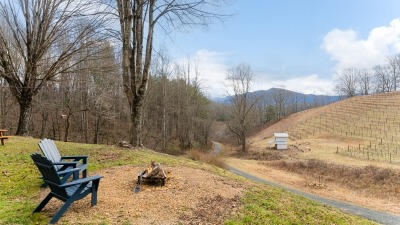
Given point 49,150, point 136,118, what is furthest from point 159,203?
point 136,118

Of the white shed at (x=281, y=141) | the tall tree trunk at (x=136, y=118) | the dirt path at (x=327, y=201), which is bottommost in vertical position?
the dirt path at (x=327, y=201)

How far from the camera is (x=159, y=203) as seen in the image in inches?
193

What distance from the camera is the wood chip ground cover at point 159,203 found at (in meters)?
4.29

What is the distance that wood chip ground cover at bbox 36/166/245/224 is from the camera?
429cm

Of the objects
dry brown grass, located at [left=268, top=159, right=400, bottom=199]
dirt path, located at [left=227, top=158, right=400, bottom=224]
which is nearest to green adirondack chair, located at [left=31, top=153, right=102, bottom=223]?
dirt path, located at [left=227, top=158, right=400, bottom=224]

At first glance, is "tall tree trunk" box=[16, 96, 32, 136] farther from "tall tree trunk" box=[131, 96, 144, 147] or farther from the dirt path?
the dirt path

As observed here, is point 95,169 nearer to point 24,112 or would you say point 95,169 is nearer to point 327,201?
point 24,112

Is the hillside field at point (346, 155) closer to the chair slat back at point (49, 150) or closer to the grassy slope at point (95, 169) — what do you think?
the grassy slope at point (95, 169)

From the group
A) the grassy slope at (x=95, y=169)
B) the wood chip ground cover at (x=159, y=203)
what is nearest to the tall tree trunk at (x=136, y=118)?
the grassy slope at (x=95, y=169)

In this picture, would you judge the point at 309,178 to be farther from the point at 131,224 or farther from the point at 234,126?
the point at 131,224

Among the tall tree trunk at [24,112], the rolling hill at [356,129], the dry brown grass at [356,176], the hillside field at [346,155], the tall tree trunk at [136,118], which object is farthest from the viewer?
the rolling hill at [356,129]

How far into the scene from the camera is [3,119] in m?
28.7

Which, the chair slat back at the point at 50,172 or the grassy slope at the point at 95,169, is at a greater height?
the chair slat back at the point at 50,172

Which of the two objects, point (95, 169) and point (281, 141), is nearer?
point (95, 169)
